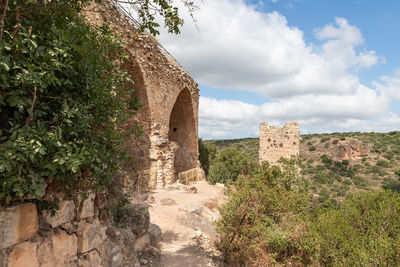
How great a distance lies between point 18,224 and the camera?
6.06 feet

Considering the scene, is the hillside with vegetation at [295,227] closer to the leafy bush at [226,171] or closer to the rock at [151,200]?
the rock at [151,200]

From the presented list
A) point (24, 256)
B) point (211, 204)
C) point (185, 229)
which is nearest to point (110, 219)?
point (24, 256)

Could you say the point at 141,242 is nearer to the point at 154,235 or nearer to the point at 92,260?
the point at 154,235

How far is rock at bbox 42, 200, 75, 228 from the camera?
211 cm

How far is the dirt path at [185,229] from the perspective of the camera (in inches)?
199

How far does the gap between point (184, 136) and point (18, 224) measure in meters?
12.7

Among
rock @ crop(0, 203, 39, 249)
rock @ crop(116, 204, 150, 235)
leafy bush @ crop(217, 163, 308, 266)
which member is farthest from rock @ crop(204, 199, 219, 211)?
rock @ crop(0, 203, 39, 249)

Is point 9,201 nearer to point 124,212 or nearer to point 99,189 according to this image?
point 99,189

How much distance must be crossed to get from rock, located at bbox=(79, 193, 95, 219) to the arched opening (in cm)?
1129

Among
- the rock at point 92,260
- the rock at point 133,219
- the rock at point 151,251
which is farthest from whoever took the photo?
the rock at point 151,251

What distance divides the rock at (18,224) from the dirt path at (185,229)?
3.12m

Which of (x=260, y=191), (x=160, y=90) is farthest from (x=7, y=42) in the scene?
(x=160, y=90)

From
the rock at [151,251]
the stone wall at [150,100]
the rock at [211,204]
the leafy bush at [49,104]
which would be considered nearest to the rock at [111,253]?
the leafy bush at [49,104]

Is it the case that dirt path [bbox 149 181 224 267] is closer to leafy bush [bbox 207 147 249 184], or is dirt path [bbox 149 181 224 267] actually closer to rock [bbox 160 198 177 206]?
rock [bbox 160 198 177 206]
